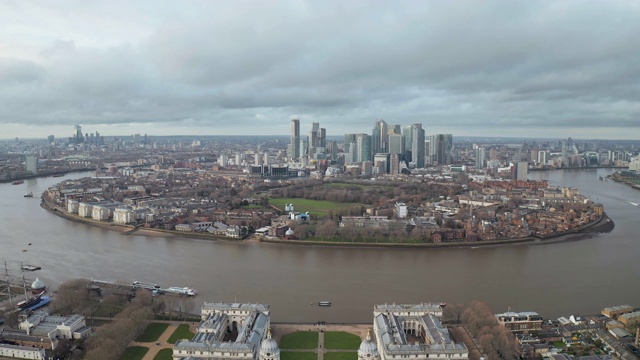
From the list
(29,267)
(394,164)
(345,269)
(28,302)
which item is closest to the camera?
(28,302)

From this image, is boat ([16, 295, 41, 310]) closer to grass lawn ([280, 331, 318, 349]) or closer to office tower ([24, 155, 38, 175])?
grass lawn ([280, 331, 318, 349])

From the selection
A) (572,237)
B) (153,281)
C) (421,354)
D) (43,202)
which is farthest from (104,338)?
(43,202)

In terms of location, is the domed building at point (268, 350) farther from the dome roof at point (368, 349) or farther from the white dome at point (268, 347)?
the dome roof at point (368, 349)

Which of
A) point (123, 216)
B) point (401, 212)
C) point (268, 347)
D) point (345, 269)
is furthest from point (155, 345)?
point (401, 212)

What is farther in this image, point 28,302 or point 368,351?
point 28,302

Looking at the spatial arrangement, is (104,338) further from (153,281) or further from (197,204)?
(197,204)

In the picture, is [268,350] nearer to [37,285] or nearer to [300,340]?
[300,340]
